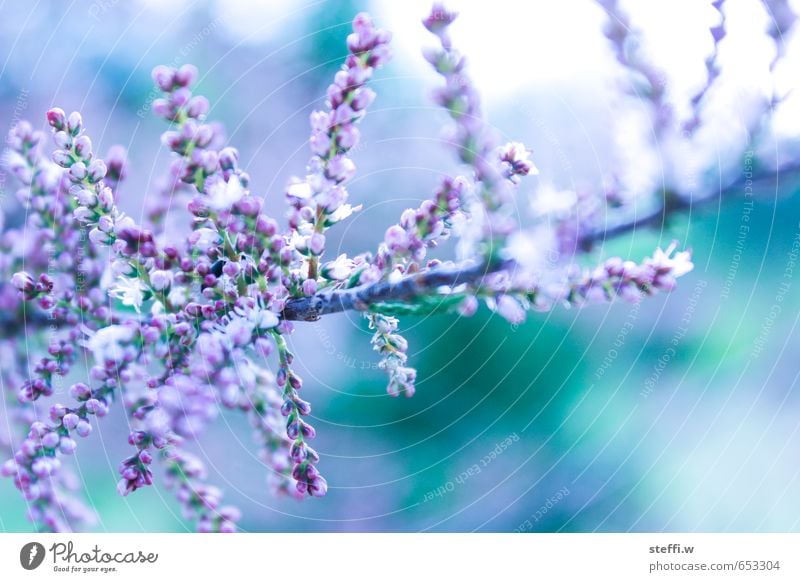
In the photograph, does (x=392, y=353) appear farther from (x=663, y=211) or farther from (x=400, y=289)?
(x=663, y=211)

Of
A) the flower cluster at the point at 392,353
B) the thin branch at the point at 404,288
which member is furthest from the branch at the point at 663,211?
the flower cluster at the point at 392,353

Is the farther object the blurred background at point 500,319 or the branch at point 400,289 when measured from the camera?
the blurred background at point 500,319

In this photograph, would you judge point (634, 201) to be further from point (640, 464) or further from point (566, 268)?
point (640, 464)

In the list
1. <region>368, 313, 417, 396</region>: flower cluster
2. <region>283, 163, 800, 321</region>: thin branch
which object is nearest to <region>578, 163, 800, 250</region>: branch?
<region>283, 163, 800, 321</region>: thin branch

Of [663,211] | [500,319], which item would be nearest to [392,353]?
[500,319]

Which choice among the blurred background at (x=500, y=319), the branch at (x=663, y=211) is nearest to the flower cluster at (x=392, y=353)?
the blurred background at (x=500, y=319)

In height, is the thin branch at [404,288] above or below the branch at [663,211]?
below

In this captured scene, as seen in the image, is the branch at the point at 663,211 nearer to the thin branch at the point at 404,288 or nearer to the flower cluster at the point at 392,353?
the thin branch at the point at 404,288

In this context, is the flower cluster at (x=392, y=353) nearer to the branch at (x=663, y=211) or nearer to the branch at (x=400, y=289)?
the branch at (x=400, y=289)
